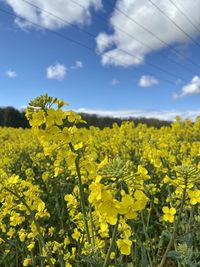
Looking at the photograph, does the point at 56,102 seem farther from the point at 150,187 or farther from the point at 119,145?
the point at 119,145

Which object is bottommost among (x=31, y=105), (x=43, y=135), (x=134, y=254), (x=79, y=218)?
(x=134, y=254)

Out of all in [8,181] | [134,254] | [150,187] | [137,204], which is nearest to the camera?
[137,204]

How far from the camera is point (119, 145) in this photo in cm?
638

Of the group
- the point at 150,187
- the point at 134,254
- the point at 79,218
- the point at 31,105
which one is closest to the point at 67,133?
the point at 31,105

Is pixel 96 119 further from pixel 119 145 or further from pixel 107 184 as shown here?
pixel 107 184

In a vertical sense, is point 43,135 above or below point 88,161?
above

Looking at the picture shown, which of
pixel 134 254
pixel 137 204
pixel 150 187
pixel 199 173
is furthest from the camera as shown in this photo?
pixel 150 187

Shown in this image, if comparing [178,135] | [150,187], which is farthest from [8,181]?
[178,135]

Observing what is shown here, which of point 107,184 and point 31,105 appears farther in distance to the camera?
point 31,105

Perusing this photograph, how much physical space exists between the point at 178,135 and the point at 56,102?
6749 mm

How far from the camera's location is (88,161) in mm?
1783

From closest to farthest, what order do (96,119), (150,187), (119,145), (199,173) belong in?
(199,173) < (150,187) < (119,145) < (96,119)

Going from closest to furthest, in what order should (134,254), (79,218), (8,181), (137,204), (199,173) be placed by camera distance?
(137,204) < (199,173) < (8,181) < (79,218) < (134,254)

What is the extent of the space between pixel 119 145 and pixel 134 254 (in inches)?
147
